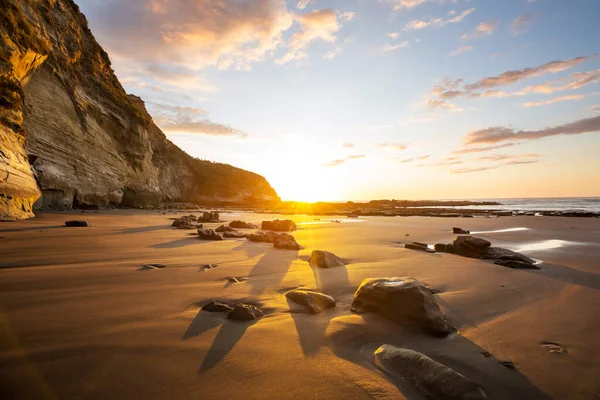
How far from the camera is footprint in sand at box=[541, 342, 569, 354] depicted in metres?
2.03

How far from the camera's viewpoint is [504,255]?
5.19 meters

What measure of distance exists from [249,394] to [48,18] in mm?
24484

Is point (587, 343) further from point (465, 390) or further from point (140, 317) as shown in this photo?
point (140, 317)

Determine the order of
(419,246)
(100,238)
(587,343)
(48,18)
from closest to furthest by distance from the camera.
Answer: (587,343), (100,238), (419,246), (48,18)

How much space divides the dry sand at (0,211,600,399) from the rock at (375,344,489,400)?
0.11m

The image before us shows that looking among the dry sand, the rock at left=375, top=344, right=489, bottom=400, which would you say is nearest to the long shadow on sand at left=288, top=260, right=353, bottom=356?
the dry sand

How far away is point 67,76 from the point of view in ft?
54.5

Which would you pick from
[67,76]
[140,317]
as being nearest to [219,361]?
[140,317]

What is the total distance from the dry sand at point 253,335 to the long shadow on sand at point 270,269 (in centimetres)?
5

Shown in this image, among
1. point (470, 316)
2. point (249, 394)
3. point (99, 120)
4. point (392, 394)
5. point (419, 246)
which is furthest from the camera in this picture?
point (99, 120)

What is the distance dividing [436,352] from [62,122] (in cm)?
2056

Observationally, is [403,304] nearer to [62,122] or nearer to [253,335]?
[253,335]

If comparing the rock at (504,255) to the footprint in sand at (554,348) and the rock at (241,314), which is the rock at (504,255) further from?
the rock at (241,314)

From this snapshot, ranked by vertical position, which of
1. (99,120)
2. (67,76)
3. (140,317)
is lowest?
(140,317)
